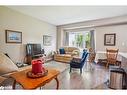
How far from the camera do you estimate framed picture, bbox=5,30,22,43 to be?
4707mm

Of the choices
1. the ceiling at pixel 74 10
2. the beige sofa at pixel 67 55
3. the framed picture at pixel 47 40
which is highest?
the ceiling at pixel 74 10

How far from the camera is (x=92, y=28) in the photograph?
7320 millimetres

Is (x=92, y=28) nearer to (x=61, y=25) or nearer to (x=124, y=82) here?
(x=61, y=25)

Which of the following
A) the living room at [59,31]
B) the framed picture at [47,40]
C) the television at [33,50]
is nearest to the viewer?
the living room at [59,31]

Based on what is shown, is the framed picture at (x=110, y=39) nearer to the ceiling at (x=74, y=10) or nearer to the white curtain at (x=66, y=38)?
the ceiling at (x=74, y=10)

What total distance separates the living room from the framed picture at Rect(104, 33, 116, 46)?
0.05 m

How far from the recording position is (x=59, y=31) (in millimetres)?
8617

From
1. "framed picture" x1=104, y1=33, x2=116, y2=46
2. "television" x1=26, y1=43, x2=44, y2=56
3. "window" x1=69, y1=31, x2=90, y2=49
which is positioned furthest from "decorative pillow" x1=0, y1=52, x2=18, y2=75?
"window" x1=69, y1=31, x2=90, y2=49

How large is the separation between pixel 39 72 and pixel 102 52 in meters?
5.49

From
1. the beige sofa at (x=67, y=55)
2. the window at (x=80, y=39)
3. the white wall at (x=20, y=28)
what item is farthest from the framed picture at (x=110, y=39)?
the white wall at (x=20, y=28)

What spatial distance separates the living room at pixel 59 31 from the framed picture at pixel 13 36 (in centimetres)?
6

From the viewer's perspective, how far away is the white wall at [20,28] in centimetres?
455
